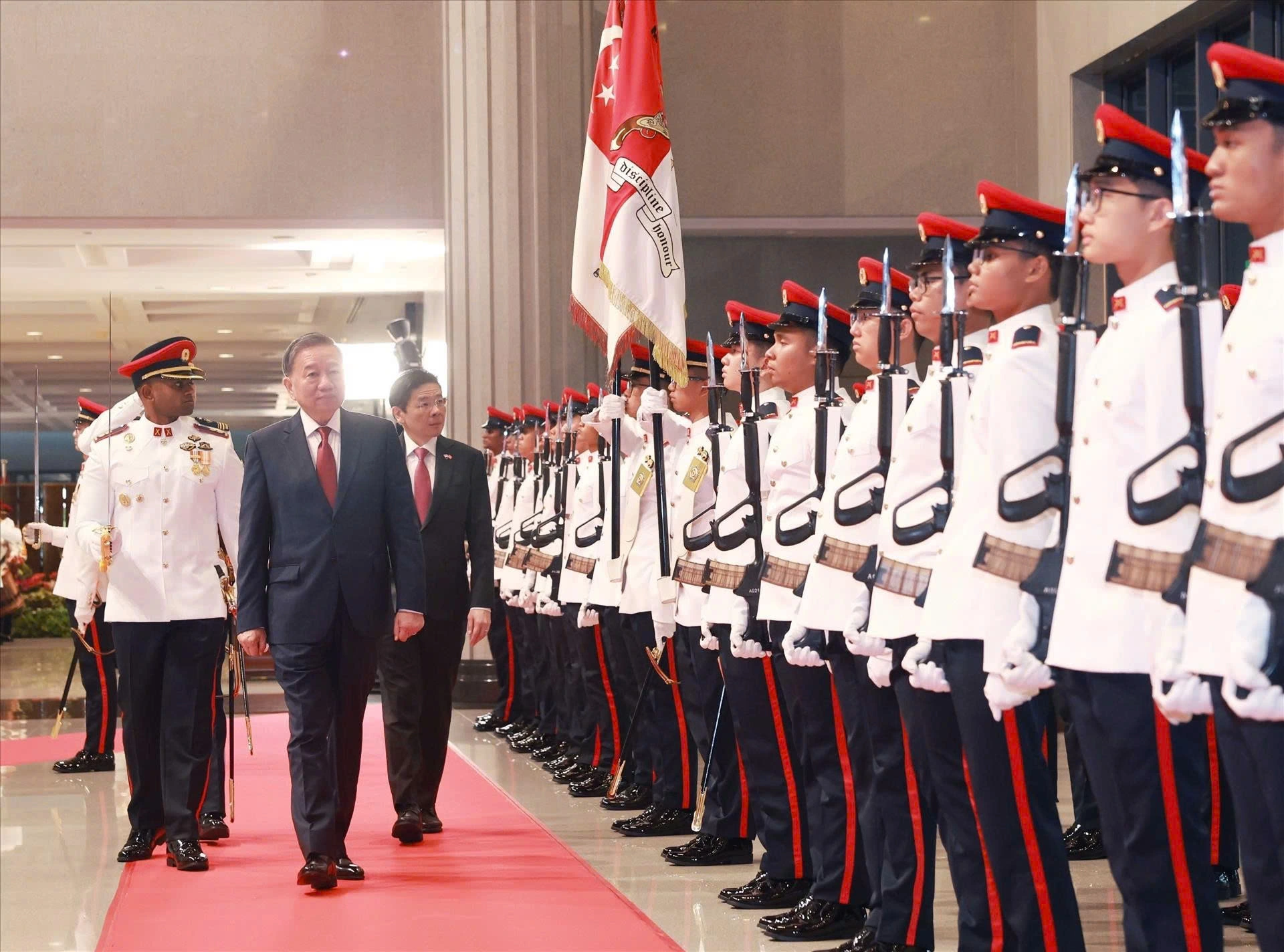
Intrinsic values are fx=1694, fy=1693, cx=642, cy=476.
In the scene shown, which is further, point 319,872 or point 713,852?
point 713,852

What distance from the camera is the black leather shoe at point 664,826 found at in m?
5.86

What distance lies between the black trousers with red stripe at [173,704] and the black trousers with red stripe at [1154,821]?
11.1ft

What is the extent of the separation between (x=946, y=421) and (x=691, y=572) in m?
1.65

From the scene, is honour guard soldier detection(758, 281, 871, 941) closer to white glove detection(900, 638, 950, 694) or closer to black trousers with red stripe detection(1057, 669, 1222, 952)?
white glove detection(900, 638, 950, 694)

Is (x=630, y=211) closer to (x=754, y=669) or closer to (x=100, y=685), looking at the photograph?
(x=754, y=669)

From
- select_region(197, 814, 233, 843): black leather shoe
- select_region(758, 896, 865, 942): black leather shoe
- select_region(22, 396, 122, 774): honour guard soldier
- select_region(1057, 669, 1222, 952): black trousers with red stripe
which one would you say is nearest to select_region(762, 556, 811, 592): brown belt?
select_region(758, 896, 865, 942): black leather shoe

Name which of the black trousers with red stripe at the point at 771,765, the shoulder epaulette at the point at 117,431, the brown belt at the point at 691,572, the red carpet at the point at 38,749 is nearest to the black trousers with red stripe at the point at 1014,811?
the black trousers with red stripe at the point at 771,765

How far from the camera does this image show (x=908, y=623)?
11.5 ft

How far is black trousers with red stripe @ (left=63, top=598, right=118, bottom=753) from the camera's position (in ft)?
25.5

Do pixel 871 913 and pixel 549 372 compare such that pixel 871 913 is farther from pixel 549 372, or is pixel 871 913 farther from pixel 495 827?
pixel 549 372

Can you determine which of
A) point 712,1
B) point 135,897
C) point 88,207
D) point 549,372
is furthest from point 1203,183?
point 88,207

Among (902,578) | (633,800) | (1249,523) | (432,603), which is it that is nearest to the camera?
(1249,523)

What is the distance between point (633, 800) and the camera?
6.45 meters

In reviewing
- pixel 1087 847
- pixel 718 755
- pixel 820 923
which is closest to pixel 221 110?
pixel 718 755
